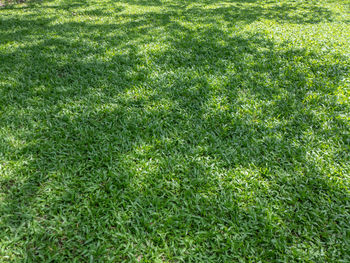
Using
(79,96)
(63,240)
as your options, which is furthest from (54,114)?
(63,240)

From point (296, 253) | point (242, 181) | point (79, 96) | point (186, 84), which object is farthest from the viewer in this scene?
point (186, 84)

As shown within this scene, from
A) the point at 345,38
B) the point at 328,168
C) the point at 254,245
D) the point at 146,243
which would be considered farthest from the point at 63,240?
the point at 345,38

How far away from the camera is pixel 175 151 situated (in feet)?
8.95

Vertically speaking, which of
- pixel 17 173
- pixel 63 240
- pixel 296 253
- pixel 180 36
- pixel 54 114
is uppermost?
pixel 180 36

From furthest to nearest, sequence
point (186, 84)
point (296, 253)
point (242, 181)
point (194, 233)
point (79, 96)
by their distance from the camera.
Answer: point (186, 84) < point (79, 96) < point (242, 181) < point (194, 233) < point (296, 253)

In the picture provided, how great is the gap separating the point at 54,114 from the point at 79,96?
1.80ft

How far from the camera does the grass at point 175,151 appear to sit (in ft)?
6.21

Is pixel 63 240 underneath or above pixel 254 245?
above

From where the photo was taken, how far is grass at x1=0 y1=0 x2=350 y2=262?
1.89 metres

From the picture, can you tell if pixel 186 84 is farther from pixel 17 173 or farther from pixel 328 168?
pixel 17 173

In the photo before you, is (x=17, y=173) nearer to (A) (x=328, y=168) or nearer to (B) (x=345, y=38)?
(A) (x=328, y=168)

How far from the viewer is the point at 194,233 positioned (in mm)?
1952

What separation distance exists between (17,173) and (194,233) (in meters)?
2.02

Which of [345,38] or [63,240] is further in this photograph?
[345,38]
